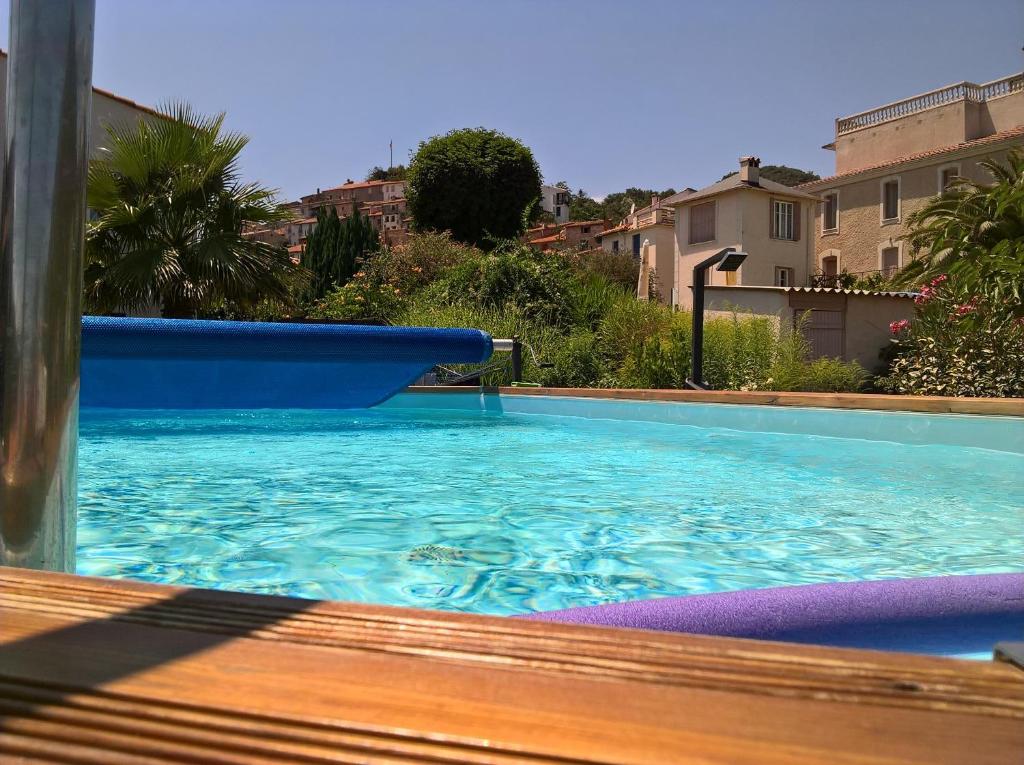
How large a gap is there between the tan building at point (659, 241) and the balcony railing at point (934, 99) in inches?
296

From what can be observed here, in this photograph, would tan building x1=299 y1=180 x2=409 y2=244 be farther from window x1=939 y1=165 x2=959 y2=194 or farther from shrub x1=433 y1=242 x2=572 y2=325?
shrub x1=433 y1=242 x2=572 y2=325

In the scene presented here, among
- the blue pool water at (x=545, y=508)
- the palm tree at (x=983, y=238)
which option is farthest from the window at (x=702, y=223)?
the blue pool water at (x=545, y=508)

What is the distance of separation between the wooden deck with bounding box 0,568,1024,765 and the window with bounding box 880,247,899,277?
30.2 meters

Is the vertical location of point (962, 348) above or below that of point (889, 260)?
below

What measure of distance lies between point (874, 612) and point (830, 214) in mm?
31959

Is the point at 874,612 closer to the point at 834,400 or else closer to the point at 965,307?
the point at 834,400

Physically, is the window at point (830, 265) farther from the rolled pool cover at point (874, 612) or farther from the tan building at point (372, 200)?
the tan building at point (372, 200)

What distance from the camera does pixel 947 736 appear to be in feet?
1.74

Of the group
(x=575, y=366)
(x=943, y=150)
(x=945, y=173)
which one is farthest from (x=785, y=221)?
(x=575, y=366)

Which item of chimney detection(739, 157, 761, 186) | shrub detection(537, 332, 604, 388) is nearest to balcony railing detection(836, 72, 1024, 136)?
chimney detection(739, 157, 761, 186)

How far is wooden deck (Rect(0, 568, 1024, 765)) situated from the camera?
0.51 m

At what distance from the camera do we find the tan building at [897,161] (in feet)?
85.9

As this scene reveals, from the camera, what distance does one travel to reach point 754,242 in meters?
29.0

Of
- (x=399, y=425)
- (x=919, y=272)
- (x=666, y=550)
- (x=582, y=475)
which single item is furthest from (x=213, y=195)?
(x=919, y=272)
